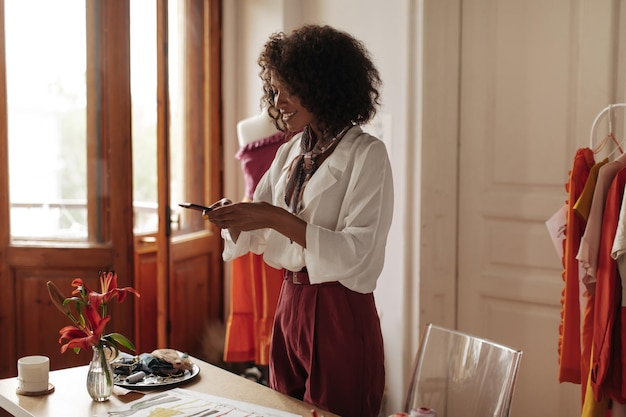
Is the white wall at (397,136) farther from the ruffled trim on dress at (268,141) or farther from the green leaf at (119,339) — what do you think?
the green leaf at (119,339)

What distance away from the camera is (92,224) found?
11.3 ft

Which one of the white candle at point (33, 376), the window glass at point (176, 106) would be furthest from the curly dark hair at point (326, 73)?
the window glass at point (176, 106)

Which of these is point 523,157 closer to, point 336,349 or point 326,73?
point 326,73

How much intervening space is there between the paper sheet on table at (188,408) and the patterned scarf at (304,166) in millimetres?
539

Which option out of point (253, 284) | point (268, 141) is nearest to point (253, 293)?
point (253, 284)

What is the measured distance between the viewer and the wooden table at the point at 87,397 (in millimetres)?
1724

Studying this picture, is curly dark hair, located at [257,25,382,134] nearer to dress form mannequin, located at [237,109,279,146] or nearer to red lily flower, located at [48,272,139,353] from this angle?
red lily flower, located at [48,272,139,353]

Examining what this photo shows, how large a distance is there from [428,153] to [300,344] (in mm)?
1455

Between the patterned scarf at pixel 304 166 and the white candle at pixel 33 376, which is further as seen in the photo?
the patterned scarf at pixel 304 166

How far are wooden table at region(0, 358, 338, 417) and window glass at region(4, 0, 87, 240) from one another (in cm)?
157

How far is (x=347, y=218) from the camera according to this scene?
1.90 m

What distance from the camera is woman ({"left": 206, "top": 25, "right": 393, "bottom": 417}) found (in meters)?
1.87

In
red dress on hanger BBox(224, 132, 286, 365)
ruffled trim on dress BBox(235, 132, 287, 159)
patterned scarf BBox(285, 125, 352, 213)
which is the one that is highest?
ruffled trim on dress BBox(235, 132, 287, 159)

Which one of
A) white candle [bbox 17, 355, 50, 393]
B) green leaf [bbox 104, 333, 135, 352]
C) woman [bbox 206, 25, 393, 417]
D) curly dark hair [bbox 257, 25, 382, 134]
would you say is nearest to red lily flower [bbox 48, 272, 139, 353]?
green leaf [bbox 104, 333, 135, 352]
